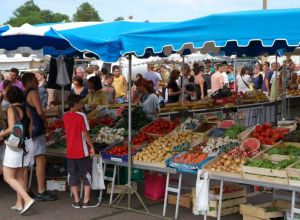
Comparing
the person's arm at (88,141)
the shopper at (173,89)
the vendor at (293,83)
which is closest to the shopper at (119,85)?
the shopper at (173,89)

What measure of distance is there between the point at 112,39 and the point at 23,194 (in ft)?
7.70

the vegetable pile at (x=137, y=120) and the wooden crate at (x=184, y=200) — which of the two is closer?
the wooden crate at (x=184, y=200)

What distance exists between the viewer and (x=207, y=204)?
247 inches

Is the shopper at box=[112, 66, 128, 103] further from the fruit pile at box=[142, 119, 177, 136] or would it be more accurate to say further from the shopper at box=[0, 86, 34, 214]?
the shopper at box=[0, 86, 34, 214]

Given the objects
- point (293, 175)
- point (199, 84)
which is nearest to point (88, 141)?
point (293, 175)

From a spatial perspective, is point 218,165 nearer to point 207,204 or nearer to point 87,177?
point 207,204

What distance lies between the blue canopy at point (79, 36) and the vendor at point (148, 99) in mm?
1559

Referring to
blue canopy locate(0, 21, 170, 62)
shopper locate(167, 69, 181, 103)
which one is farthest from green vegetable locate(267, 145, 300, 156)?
shopper locate(167, 69, 181, 103)

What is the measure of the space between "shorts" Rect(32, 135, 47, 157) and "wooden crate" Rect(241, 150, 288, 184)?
3.09 meters

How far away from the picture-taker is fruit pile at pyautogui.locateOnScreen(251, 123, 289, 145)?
6919 millimetres

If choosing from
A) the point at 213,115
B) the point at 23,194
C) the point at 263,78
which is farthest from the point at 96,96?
the point at 263,78

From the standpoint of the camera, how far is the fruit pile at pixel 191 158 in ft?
21.9

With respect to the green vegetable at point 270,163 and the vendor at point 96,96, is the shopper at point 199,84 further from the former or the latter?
the green vegetable at point 270,163

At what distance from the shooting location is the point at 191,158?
22.2ft
